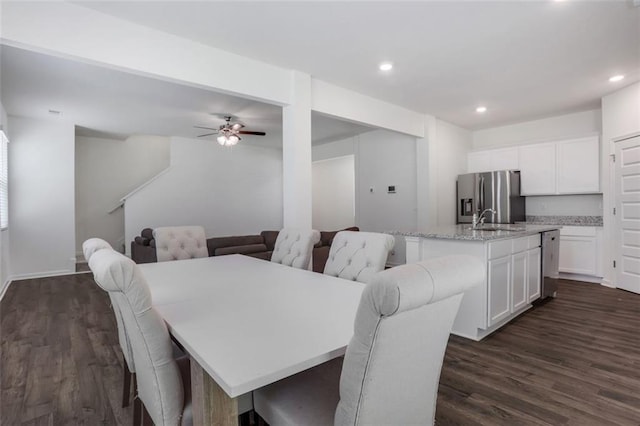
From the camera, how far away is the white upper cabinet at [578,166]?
4.80 m

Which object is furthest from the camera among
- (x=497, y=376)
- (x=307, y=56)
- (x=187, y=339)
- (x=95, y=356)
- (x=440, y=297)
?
(x=307, y=56)

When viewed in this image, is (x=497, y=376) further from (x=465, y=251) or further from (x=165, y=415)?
→ (x=165, y=415)

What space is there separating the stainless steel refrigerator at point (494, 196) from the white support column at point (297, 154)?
10.7 feet

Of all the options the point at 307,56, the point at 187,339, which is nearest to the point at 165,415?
the point at 187,339

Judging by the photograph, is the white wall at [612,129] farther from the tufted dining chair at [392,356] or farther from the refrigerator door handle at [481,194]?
the tufted dining chair at [392,356]

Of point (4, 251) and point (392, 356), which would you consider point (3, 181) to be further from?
point (392, 356)

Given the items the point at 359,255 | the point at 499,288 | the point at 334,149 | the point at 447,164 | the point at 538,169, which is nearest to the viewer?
the point at 359,255

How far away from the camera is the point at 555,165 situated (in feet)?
17.0

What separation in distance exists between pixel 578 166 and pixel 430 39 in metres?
3.67

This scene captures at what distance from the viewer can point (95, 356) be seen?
2.54 meters

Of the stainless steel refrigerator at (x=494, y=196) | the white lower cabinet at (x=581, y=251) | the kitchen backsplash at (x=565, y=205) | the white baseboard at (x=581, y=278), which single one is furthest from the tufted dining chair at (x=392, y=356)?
the kitchen backsplash at (x=565, y=205)

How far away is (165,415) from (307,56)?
321cm

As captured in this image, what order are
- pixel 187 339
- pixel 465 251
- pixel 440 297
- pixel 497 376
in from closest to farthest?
pixel 440 297 < pixel 187 339 < pixel 497 376 < pixel 465 251

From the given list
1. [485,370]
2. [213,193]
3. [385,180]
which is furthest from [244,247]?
[213,193]
